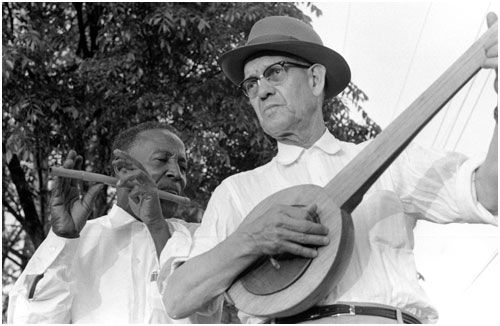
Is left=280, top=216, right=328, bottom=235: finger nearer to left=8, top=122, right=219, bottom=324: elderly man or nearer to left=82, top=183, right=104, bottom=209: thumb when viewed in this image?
left=8, top=122, right=219, bottom=324: elderly man

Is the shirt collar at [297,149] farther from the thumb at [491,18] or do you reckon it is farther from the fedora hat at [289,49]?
the thumb at [491,18]

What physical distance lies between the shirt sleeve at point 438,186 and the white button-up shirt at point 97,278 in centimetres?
107

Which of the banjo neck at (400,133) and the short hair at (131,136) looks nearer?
the banjo neck at (400,133)

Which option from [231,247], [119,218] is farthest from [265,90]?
[119,218]

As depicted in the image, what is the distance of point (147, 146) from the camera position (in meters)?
4.14

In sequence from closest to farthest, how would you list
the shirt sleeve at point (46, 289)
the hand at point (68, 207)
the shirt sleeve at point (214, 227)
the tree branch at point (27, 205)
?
1. the shirt sleeve at point (214, 227)
2. the hand at point (68, 207)
3. the shirt sleeve at point (46, 289)
4. the tree branch at point (27, 205)

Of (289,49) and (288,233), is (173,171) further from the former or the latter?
(288,233)

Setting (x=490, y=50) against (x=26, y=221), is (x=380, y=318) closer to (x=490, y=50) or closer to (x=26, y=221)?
(x=490, y=50)

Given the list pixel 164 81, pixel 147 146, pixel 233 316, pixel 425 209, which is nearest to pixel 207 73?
pixel 164 81

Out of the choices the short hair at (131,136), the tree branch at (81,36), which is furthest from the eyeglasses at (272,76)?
the tree branch at (81,36)

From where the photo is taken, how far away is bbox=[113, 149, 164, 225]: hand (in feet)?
11.6

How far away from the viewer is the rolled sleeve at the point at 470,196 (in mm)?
2537

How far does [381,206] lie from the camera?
8.93ft

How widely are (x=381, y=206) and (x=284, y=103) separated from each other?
48 centimetres
